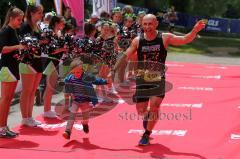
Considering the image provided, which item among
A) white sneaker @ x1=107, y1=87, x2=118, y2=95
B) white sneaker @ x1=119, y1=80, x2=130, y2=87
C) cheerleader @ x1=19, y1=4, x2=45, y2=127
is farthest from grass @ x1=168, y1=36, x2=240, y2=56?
cheerleader @ x1=19, y1=4, x2=45, y2=127

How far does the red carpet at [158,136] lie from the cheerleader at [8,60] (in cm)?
38

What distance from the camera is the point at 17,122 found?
775 centimetres

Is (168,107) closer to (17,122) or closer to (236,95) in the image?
(236,95)

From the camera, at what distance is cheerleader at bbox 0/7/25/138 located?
6418mm

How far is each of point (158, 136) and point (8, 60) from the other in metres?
2.32

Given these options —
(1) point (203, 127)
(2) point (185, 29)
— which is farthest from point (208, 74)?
(2) point (185, 29)

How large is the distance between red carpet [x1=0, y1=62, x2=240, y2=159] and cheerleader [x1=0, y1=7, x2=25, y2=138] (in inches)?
15.1

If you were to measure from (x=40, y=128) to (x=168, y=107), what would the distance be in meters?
2.58

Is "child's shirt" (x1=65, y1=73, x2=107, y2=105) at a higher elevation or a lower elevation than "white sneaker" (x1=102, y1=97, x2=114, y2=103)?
higher

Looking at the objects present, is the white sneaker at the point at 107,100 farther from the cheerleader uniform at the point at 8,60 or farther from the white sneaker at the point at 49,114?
the cheerleader uniform at the point at 8,60

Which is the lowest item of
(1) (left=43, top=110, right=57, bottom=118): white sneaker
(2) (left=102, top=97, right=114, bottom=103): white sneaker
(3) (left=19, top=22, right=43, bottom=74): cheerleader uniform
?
(2) (left=102, top=97, right=114, bottom=103): white sneaker

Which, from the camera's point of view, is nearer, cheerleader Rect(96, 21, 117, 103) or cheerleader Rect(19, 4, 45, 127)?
cheerleader Rect(19, 4, 45, 127)

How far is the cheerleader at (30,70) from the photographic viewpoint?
6.97 meters

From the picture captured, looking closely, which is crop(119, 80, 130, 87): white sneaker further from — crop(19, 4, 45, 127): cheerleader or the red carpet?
crop(19, 4, 45, 127): cheerleader
